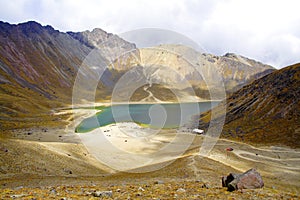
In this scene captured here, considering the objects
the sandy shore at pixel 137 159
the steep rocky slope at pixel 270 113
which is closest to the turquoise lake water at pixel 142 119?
the sandy shore at pixel 137 159

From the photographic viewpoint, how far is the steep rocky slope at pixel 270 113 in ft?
193

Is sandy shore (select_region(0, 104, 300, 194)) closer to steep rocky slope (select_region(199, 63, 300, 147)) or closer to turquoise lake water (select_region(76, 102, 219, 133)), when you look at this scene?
steep rocky slope (select_region(199, 63, 300, 147))

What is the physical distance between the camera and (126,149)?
193ft

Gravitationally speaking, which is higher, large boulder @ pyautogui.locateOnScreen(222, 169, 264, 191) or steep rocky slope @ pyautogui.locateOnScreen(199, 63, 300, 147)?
steep rocky slope @ pyautogui.locateOnScreen(199, 63, 300, 147)

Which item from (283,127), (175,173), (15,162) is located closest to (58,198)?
(175,173)

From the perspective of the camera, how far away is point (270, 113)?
67812 mm

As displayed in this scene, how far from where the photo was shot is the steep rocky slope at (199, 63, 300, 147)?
193 feet

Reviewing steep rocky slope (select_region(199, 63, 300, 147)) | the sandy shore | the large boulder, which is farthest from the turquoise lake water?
the large boulder

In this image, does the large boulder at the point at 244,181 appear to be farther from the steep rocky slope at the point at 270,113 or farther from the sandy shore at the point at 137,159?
the steep rocky slope at the point at 270,113

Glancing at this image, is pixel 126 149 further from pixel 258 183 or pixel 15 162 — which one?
pixel 258 183

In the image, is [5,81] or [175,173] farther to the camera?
[5,81]

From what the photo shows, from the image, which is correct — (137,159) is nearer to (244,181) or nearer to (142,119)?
(244,181)

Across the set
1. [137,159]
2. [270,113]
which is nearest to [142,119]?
[270,113]

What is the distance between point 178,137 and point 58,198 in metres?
61.5
